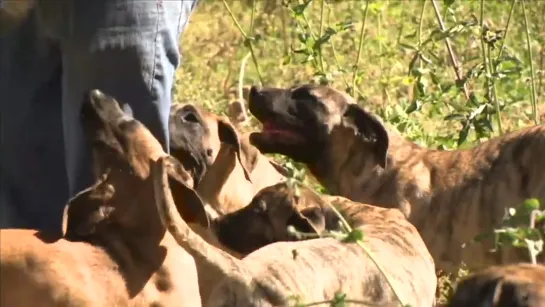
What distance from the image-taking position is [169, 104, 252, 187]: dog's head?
6816mm

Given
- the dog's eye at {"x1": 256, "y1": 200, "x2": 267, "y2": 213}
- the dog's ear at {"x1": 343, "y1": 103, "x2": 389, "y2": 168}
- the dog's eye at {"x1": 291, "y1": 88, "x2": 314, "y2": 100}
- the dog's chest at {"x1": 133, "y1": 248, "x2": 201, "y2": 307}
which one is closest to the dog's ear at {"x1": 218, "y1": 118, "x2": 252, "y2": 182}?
the dog's eye at {"x1": 291, "y1": 88, "x2": 314, "y2": 100}

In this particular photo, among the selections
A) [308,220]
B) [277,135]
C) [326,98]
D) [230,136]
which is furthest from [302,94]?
[308,220]

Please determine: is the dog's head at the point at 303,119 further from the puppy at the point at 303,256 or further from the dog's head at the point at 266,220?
the dog's head at the point at 266,220

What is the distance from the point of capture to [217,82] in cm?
986

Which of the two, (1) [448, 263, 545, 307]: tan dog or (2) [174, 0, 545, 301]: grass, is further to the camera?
(2) [174, 0, 545, 301]: grass

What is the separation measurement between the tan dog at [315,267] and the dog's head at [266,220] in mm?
64

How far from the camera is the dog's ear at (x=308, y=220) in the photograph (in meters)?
5.96

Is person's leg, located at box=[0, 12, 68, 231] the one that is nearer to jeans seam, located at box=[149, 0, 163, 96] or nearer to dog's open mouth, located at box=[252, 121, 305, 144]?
jeans seam, located at box=[149, 0, 163, 96]

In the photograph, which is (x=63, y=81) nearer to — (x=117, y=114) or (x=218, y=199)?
(x=117, y=114)

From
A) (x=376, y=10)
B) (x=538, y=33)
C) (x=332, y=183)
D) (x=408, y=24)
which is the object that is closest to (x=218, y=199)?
(x=332, y=183)

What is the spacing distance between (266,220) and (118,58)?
119 cm

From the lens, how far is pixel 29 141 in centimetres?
596

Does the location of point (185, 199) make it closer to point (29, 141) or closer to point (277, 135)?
point (29, 141)

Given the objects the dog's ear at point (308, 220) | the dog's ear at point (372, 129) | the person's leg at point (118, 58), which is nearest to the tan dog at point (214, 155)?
the dog's ear at point (372, 129)
